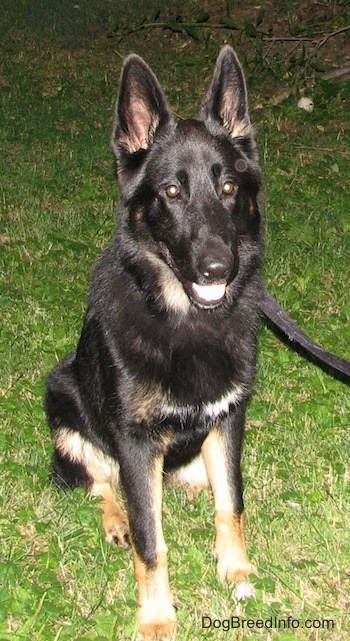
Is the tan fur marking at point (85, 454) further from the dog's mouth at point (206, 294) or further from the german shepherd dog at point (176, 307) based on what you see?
the dog's mouth at point (206, 294)

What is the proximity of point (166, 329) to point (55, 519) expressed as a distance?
112 centimetres

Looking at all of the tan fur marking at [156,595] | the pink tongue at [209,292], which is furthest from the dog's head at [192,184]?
the tan fur marking at [156,595]

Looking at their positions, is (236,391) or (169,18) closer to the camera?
(236,391)

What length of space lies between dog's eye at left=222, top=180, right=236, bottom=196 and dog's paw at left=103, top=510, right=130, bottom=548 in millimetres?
1641

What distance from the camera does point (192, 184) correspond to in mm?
3416

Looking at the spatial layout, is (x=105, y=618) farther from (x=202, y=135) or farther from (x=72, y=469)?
(x=202, y=135)

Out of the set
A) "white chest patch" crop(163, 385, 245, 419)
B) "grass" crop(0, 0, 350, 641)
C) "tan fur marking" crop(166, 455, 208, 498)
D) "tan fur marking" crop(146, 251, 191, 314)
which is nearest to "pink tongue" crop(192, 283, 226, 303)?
"tan fur marking" crop(146, 251, 191, 314)

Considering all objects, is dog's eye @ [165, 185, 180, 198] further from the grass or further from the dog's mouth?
the grass

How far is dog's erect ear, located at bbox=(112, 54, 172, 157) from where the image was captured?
348cm

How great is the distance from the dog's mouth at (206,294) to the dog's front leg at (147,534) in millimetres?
660

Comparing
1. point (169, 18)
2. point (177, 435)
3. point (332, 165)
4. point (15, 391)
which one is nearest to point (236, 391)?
point (177, 435)

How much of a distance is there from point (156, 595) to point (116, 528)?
0.56 meters

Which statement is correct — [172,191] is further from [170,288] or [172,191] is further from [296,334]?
[296,334]

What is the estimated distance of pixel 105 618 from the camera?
11.1ft
